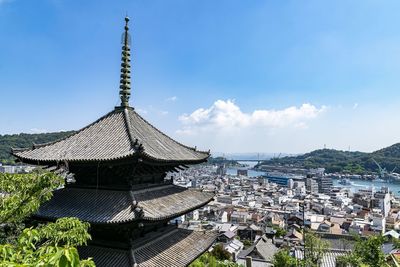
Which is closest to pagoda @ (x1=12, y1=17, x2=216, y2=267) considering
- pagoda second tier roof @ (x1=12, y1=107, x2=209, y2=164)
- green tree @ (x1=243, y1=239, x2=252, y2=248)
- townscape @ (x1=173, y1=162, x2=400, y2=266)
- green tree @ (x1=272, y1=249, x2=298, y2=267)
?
pagoda second tier roof @ (x1=12, y1=107, x2=209, y2=164)

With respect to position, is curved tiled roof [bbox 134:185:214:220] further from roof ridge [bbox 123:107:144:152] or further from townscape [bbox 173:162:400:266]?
townscape [bbox 173:162:400:266]

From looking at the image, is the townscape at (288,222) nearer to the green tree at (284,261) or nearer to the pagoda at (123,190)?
the green tree at (284,261)

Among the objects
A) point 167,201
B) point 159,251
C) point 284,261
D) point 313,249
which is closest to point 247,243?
point 284,261

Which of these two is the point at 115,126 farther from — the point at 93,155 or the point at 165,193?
the point at 165,193

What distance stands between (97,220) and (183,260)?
4.28 m

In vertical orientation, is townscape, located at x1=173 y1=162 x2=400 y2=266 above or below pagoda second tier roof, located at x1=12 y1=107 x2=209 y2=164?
below

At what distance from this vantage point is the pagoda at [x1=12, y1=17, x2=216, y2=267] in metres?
11.2

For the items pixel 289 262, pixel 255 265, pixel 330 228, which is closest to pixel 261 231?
pixel 330 228

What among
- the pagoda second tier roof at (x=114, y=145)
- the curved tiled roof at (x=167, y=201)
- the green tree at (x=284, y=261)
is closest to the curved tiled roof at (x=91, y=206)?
the curved tiled roof at (x=167, y=201)

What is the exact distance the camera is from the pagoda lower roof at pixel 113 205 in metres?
10.8

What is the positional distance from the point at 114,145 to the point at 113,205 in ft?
8.17

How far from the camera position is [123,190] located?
40.5 feet

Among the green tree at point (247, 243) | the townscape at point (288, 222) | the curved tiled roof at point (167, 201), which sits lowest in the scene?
the green tree at point (247, 243)

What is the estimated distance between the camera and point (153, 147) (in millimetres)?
13883
